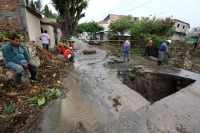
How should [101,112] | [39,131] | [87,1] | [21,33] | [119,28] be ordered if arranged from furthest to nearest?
[119,28], [87,1], [21,33], [101,112], [39,131]

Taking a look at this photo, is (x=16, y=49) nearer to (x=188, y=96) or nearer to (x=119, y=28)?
(x=188, y=96)

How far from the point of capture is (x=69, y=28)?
466 inches

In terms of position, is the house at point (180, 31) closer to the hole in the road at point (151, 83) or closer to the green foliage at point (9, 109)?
the hole in the road at point (151, 83)

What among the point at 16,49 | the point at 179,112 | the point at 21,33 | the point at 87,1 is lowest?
the point at 179,112

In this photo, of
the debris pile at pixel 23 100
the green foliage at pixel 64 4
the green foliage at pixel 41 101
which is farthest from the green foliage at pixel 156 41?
the green foliage at pixel 41 101

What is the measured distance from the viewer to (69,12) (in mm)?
11172

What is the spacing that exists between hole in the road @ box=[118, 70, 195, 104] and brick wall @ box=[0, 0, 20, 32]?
16.4 ft

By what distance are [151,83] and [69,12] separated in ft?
35.3

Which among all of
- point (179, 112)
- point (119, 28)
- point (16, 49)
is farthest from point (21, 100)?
point (119, 28)

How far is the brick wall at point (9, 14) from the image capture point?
147 inches

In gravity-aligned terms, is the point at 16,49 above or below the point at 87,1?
below

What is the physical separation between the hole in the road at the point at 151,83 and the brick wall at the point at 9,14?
4990 mm

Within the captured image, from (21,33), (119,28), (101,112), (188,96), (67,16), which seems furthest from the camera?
(119,28)

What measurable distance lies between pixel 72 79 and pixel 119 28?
582 inches
